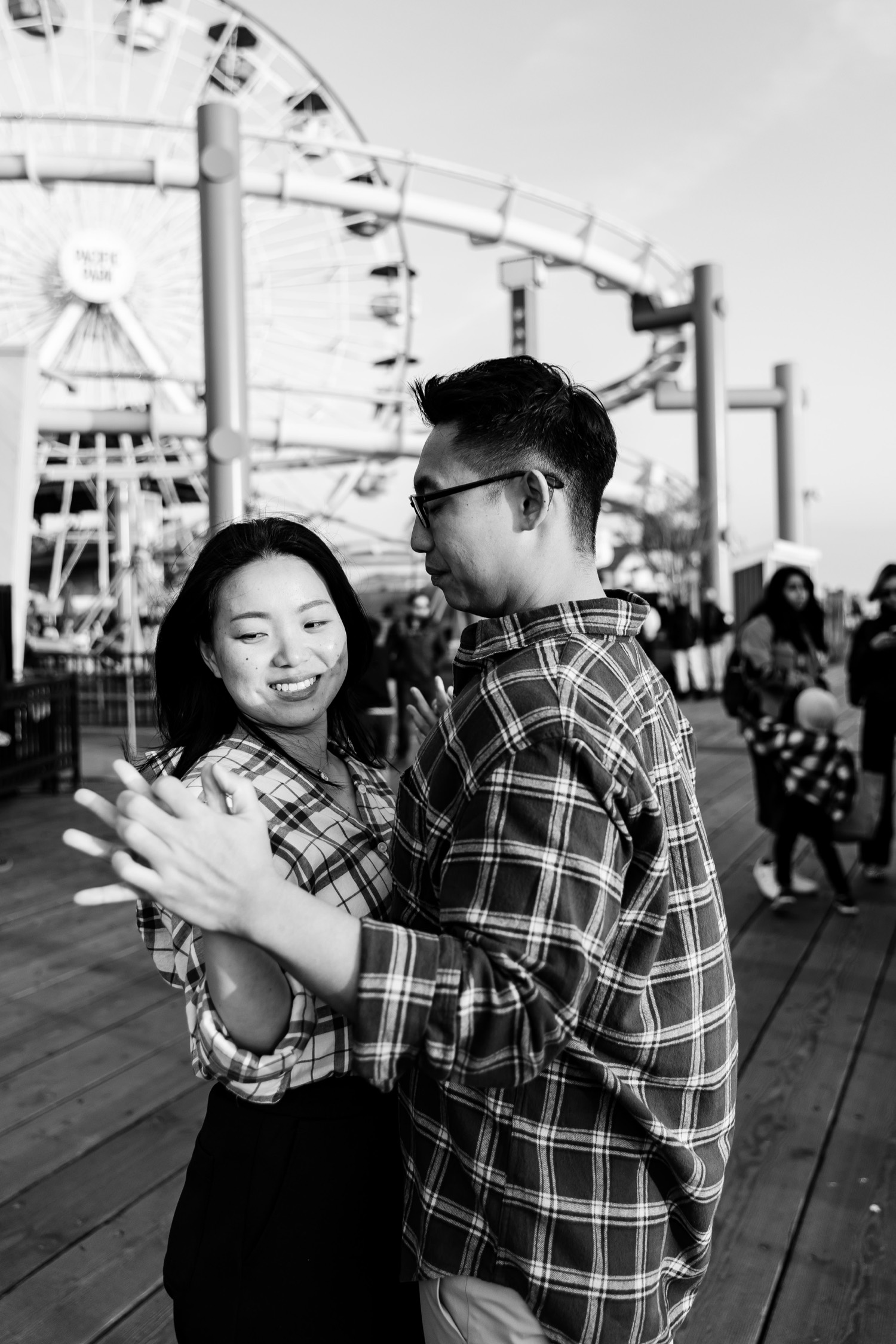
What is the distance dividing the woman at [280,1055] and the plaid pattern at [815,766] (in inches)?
141

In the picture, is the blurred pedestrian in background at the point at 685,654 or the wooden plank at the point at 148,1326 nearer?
the wooden plank at the point at 148,1326

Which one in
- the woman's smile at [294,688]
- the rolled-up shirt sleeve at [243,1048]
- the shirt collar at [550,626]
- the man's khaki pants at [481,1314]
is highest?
the shirt collar at [550,626]

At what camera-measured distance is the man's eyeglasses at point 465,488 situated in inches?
42.0

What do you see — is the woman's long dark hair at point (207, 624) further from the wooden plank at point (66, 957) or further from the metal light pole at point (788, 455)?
the metal light pole at point (788, 455)

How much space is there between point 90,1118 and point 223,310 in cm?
986

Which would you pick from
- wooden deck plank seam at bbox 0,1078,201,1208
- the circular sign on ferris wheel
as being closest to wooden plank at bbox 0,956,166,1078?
wooden deck plank seam at bbox 0,1078,201,1208

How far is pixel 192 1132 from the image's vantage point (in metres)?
2.72

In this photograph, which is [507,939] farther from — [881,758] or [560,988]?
[881,758]

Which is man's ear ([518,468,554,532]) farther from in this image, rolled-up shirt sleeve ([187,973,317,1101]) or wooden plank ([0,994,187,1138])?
wooden plank ([0,994,187,1138])

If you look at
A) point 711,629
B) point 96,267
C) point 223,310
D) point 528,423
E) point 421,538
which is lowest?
point 711,629

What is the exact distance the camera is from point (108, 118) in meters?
23.6

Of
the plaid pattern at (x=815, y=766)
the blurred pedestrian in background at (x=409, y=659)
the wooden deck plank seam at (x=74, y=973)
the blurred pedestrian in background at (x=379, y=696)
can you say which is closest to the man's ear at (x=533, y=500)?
the wooden deck plank seam at (x=74, y=973)

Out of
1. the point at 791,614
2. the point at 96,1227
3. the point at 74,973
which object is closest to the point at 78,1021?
the point at 74,973

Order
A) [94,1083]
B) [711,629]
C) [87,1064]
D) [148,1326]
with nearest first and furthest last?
[148,1326] → [94,1083] → [87,1064] → [711,629]
